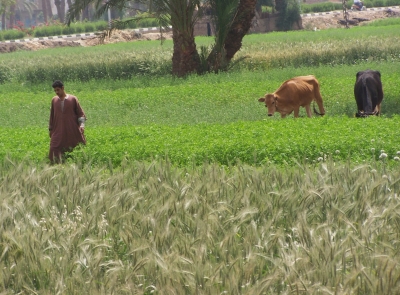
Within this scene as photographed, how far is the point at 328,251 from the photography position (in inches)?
214

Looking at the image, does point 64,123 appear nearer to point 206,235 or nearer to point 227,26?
point 206,235

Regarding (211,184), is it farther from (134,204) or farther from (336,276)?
(336,276)

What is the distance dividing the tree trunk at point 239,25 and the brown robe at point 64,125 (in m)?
14.5

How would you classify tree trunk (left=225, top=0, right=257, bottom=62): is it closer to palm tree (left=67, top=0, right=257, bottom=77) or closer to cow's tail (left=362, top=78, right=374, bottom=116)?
palm tree (left=67, top=0, right=257, bottom=77)

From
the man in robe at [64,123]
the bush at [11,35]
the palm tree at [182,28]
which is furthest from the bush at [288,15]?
the man in robe at [64,123]

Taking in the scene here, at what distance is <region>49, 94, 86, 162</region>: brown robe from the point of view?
12633 mm

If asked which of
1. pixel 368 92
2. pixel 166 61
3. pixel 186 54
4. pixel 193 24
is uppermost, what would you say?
pixel 193 24

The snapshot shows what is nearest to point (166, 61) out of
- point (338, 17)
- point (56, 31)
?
point (56, 31)

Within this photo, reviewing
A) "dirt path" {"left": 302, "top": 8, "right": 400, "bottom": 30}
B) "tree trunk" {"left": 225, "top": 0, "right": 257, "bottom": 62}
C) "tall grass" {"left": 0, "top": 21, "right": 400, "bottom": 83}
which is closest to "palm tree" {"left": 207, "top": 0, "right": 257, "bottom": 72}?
"tree trunk" {"left": 225, "top": 0, "right": 257, "bottom": 62}

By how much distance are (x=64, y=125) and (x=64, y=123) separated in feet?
0.10

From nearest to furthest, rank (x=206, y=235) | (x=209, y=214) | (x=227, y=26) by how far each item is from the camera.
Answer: (x=206, y=235), (x=209, y=214), (x=227, y=26)

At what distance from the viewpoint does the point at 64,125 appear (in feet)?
41.6

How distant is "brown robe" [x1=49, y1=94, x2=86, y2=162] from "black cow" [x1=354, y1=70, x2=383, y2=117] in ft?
17.4

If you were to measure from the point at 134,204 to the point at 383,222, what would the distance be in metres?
2.14
